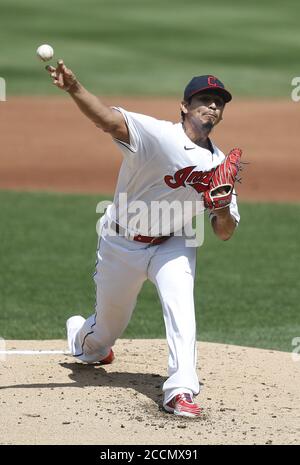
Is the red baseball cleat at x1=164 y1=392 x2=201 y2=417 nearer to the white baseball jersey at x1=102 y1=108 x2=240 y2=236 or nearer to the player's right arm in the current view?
the white baseball jersey at x1=102 y1=108 x2=240 y2=236

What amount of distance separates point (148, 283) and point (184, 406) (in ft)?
14.9

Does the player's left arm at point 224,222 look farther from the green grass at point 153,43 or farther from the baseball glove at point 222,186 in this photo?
the green grass at point 153,43

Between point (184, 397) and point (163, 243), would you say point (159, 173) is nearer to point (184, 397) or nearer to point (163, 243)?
point (163, 243)

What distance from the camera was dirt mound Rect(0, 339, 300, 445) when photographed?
532 cm

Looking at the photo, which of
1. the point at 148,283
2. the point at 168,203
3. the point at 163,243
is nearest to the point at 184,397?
the point at 163,243

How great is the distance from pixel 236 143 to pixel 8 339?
30.0ft

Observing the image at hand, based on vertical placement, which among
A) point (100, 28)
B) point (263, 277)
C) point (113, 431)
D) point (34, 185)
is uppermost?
point (100, 28)

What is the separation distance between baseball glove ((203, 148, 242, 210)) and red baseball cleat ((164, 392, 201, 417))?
1088 millimetres

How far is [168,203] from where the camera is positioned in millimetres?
5953

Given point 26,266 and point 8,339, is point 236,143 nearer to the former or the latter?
point 26,266

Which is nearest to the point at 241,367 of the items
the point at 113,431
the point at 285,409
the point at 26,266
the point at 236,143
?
the point at 285,409

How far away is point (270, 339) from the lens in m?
8.20

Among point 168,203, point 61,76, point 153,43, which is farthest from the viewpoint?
point 153,43

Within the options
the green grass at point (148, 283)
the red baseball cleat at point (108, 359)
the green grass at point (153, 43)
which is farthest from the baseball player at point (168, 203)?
the green grass at point (153, 43)
